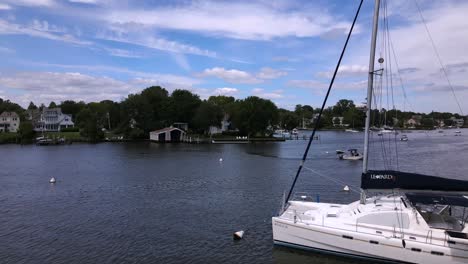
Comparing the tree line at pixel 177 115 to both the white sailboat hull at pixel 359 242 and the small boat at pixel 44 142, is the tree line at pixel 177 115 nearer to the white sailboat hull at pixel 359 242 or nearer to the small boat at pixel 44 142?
the small boat at pixel 44 142

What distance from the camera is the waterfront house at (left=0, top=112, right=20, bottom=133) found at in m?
143

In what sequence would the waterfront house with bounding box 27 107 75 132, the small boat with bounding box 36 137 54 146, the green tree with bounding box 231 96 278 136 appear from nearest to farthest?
the small boat with bounding box 36 137 54 146 → the green tree with bounding box 231 96 278 136 → the waterfront house with bounding box 27 107 75 132

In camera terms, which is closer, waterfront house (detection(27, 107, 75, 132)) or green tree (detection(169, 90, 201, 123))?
green tree (detection(169, 90, 201, 123))

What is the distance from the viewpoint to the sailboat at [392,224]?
16.8m

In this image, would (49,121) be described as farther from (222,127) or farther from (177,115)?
(222,127)

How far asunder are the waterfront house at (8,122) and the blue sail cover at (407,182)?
150084 millimetres

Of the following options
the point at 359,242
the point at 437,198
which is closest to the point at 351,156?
the point at 437,198

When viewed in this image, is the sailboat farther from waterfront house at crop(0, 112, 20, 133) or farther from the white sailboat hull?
waterfront house at crop(0, 112, 20, 133)

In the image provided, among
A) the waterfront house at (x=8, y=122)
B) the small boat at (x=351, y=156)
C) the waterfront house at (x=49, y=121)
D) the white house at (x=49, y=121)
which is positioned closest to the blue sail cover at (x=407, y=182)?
the small boat at (x=351, y=156)

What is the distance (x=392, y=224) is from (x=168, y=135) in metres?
103

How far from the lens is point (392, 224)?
17953mm

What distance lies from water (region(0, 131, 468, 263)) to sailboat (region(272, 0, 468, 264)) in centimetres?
117

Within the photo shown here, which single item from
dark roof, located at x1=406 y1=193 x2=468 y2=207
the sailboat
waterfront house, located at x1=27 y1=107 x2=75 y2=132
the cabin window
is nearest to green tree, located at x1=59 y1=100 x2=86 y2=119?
waterfront house, located at x1=27 y1=107 x2=75 y2=132

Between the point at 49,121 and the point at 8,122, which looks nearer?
the point at 8,122
